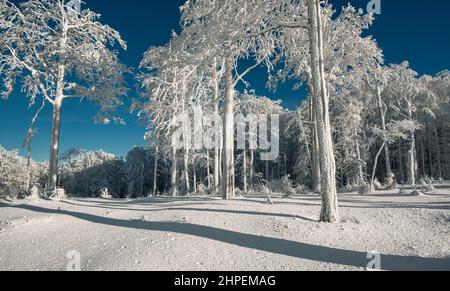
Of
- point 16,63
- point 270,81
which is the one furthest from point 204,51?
point 16,63

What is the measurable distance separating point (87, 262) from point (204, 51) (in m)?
5.94

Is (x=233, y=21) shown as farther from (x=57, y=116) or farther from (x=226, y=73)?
(x=57, y=116)

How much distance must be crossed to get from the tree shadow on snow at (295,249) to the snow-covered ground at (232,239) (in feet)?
0.05

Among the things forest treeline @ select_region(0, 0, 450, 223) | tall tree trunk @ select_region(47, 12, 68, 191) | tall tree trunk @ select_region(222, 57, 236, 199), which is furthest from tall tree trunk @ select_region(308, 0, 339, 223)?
tall tree trunk @ select_region(47, 12, 68, 191)

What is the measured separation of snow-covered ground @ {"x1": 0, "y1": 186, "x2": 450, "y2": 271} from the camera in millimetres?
4789

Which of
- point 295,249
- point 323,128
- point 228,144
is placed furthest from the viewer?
point 228,144

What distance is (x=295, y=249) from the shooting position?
532cm

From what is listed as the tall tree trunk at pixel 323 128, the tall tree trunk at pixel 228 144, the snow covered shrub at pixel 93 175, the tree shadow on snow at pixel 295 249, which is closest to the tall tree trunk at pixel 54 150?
the tall tree trunk at pixel 228 144

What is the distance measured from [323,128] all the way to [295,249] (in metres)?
3.30

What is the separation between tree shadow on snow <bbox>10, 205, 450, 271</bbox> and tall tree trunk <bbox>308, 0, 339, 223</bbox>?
181 centimetres

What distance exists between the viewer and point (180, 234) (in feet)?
19.9

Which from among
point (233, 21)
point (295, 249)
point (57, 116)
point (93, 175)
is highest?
point (233, 21)

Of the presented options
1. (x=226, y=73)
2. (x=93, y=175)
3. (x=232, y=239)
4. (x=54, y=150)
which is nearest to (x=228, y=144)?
(x=226, y=73)
